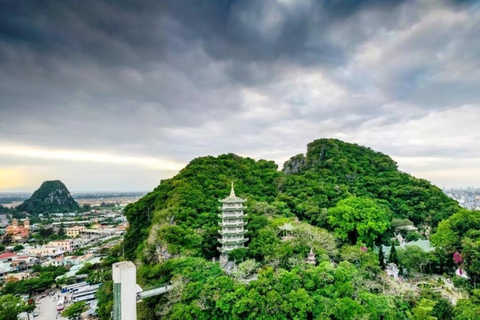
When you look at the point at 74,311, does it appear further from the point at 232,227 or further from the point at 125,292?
the point at 232,227

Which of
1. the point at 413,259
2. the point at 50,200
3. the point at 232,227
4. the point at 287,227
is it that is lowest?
the point at 413,259

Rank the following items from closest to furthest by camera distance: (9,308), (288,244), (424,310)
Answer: (424,310) < (288,244) < (9,308)

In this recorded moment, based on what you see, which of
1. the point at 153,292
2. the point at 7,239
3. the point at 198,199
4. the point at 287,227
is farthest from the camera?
the point at 7,239

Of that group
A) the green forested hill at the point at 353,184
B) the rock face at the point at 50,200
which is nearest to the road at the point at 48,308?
the green forested hill at the point at 353,184

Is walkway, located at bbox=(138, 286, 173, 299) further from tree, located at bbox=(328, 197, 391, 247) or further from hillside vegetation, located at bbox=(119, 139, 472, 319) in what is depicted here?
tree, located at bbox=(328, 197, 391, 247)

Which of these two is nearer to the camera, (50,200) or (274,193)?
(274,193)

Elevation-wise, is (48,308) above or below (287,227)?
below

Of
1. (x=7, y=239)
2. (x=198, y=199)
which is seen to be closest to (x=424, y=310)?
(x=198, y=199)
